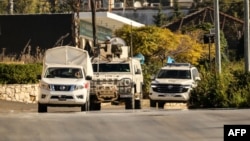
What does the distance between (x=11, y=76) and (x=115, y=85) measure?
8.59m

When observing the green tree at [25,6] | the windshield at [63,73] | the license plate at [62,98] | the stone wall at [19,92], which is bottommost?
the stone wall at [19,92]

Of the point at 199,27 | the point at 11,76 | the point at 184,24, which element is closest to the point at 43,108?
the point at 11,76

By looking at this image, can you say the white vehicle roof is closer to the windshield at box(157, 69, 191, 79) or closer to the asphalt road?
the windshield at box(157, 69, 191, 79)

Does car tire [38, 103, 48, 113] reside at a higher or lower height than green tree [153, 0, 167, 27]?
lower

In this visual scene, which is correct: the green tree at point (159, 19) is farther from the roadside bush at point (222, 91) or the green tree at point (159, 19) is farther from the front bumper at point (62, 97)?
the front bumper at point (62, 97)

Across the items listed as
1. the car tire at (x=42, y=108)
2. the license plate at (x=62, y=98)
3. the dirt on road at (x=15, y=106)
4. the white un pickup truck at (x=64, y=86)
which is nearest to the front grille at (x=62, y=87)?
the white un pickup truck at (x=64, y=86)

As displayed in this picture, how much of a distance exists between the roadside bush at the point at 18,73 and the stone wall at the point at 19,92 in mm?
→ 307

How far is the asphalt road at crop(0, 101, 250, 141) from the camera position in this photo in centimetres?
1460

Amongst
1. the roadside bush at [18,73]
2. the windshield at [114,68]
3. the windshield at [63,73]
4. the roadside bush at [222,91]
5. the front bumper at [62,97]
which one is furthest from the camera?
the roadside bush at [18,73]

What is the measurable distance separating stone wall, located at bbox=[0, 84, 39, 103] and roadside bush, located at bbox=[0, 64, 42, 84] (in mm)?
307

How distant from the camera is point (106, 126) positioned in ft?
54.9

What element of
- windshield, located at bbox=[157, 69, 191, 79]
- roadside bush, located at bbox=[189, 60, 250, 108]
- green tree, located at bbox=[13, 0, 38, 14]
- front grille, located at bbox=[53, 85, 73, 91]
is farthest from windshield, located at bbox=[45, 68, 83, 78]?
green tree, located at bbox=[13, 0, 38, 14]

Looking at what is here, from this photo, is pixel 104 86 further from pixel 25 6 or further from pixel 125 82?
pixel 25 6

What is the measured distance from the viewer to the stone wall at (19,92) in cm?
3327
